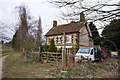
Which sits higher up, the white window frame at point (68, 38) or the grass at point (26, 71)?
the white window frame at point (68, 38)

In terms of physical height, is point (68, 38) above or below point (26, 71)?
above

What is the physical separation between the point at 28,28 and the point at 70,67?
777 inches

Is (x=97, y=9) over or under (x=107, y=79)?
over

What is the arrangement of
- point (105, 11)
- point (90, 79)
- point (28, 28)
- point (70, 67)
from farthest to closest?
1. point (28, 28)
2. point (70, 67)
3. point (105, 11)
4. point (90, 79)

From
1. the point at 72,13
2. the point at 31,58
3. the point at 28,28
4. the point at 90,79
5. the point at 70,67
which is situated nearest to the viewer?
the point at 90,79

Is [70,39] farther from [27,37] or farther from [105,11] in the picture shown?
[105,11]

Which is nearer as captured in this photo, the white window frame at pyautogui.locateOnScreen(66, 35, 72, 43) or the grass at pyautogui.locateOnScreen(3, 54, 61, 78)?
the grass at pyautogui.locateOnScreen(3, 54, 61, 78)

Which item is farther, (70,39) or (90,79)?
(70,39)

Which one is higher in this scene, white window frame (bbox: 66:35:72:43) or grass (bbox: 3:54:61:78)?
white window frame (bbox: 66:35:72:43)

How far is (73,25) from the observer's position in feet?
22.0

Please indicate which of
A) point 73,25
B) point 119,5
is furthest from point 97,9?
point 73,25

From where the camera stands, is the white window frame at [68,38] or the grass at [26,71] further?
the white window frame at [68,38]

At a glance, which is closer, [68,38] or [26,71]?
[26,71]

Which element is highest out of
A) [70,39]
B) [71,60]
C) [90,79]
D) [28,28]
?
[28,28]
